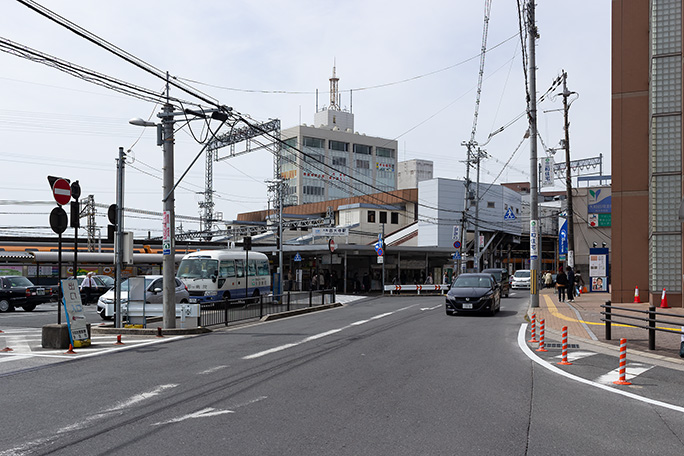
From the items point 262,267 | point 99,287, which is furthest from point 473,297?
point 99,287

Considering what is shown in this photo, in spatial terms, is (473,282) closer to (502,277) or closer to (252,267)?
(252,267)

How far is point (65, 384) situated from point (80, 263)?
34.8m

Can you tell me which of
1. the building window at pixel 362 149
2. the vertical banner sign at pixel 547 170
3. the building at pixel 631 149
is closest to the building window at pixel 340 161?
the building window at pixel 362 149

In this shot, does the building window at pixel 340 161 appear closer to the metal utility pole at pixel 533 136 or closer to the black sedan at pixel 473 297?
the metal utility pole at pixel 533 136

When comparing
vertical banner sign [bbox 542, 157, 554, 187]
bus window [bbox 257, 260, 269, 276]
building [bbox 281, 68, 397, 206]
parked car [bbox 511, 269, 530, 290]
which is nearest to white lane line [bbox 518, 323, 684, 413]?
bus window [bbox 257, 260, 269, 276]

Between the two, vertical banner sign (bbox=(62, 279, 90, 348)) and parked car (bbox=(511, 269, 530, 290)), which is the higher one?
vertical banner sign (bbox=(62, 279, 90, 348))

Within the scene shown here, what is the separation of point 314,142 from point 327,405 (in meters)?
90.9

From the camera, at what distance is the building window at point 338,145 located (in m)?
98.9

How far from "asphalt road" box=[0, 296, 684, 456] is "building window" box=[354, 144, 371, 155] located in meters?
90.5

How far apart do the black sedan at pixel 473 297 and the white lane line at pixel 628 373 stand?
10129 millimetres

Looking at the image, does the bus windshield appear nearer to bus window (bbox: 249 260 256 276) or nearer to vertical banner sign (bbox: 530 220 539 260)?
bus window (bbox: 249 260 256 276)

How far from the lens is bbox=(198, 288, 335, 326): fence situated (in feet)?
60.9

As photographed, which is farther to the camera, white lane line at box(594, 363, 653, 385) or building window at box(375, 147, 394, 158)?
building window at box(375, 147, 394, 158)

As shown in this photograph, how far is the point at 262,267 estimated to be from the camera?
3203 centimetres
